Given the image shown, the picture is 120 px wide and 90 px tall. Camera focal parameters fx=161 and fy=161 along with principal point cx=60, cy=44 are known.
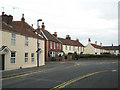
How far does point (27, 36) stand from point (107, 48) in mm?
84177

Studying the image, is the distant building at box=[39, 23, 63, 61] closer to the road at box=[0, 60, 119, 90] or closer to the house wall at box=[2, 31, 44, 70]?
the house wall at box=[2, 31, 44, 70]

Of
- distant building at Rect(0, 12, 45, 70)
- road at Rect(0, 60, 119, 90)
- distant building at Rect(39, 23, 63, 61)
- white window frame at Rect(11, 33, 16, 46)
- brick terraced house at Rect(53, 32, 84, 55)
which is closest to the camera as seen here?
road at Rect(0, 60, 119, 90)

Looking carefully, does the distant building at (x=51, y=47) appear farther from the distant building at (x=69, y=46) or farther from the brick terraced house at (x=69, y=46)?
the distant building at (x=69, y=46)

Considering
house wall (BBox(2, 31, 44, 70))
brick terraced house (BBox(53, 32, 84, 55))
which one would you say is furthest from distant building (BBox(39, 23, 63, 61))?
house wall (BBox(2, 31, 44, 70))

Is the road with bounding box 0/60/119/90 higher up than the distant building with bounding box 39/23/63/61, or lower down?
lower down

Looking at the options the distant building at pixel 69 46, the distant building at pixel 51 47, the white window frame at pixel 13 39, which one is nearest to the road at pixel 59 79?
the white window frame at pixel 13 39

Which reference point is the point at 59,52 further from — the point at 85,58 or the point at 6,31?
the point at 6,31

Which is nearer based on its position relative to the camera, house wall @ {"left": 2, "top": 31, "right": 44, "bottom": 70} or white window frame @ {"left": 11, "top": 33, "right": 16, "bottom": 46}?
house wall @ {"left": 2, "top": 31, "right": 44, "bottom": 70}

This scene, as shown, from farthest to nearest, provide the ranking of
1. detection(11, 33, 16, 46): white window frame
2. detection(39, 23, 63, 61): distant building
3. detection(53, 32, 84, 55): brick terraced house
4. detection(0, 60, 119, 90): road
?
detection(53, 32, 84, 55): brick terraced house
detection(39, 23, 63, 61): distant building
detection(11, 33, 16, 46): white window frame
detection(0, 60, 119, 90): road

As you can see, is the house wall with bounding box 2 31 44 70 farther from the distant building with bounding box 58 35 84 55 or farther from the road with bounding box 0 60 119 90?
the distant building with bounding box 58 35 84 55

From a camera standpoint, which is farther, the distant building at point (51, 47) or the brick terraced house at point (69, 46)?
the brick terraced house at point (69, 46)

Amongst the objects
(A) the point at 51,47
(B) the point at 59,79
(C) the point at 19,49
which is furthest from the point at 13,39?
(A) the point at 51,47

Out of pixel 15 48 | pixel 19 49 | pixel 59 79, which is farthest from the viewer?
pixel 19 49

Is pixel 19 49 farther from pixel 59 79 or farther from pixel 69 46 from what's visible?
pixel 69 46
